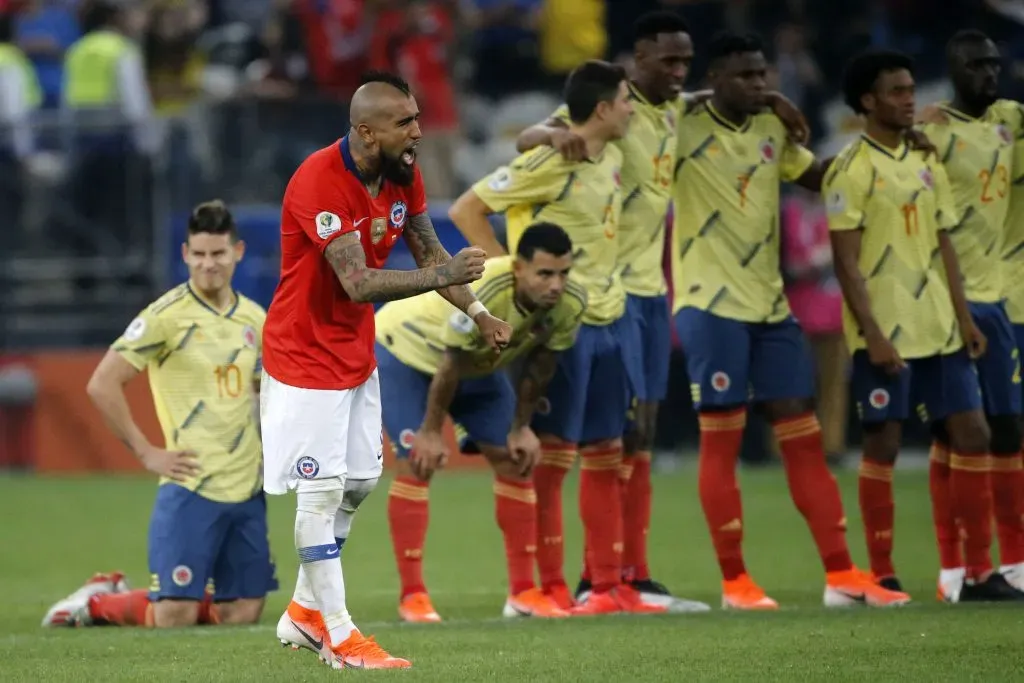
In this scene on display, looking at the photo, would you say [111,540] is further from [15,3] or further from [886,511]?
[15,3]

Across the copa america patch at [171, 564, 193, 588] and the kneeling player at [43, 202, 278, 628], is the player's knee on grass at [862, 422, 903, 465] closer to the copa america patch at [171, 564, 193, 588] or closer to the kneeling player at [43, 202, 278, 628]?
the kneeling player at [43, 202, 278, 628]

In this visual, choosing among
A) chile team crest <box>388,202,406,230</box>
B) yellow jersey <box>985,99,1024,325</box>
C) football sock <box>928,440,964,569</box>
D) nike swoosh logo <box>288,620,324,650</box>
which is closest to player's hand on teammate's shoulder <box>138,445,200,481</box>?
nike swoosh logo <box>288,620,324,650</box>

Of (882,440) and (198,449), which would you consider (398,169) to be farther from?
(882,440)

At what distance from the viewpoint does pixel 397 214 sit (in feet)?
25.1

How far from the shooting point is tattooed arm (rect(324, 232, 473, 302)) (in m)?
7.14

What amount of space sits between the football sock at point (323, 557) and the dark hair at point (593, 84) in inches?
119

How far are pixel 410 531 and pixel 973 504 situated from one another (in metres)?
2.86

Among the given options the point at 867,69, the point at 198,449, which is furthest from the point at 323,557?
the point at 867,69

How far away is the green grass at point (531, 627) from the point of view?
7.34 m

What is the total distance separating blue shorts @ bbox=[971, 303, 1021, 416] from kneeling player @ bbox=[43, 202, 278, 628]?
3.76m

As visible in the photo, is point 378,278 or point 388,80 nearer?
point 378,278

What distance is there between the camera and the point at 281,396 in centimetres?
755

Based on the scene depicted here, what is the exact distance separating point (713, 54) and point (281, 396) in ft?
12.2

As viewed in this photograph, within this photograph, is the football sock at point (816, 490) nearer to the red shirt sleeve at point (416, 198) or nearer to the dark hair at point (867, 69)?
the dark hair at point (867, 69)
